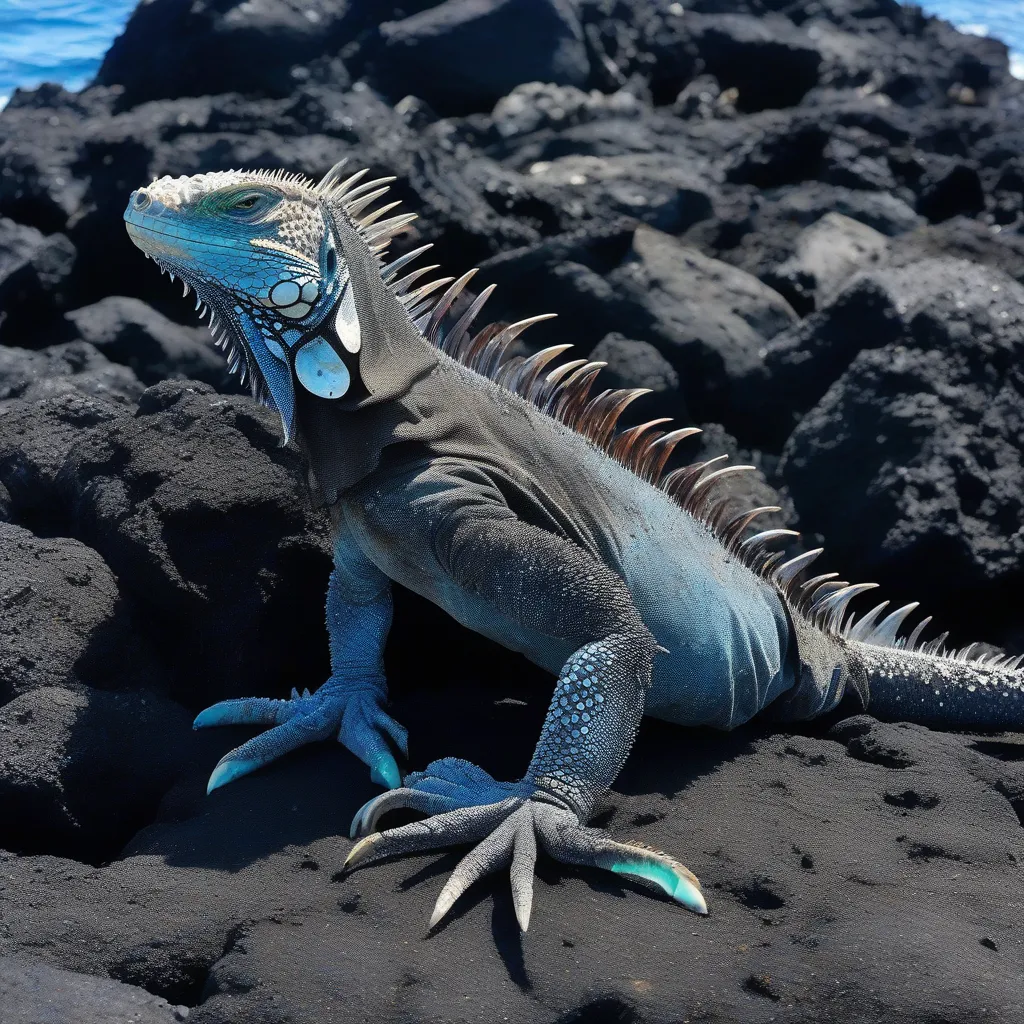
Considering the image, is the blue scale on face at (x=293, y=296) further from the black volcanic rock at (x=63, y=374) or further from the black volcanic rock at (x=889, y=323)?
the black volcanic rock at (x=889, y=323)

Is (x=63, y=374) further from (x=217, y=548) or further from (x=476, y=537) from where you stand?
(x=476, y=537)

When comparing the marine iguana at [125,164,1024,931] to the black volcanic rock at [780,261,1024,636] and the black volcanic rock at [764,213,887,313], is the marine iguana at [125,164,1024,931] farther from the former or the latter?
the black volcanic rock at [764,213,887,313]

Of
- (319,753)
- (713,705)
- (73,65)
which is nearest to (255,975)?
(319,753)

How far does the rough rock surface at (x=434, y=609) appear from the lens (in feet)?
9.12

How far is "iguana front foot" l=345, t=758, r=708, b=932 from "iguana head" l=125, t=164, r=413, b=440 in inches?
42.1

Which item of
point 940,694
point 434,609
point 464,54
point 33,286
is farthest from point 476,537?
point 464,54

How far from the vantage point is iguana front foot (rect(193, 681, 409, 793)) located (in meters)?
3.51

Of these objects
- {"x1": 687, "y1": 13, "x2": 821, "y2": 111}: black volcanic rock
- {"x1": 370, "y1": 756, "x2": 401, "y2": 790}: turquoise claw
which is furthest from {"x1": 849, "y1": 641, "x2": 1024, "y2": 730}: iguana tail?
{"x1": 687, "y1": 13, "x2": 821, "y2": 111}: black volcanic rock

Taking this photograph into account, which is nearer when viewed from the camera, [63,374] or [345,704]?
[345,704]

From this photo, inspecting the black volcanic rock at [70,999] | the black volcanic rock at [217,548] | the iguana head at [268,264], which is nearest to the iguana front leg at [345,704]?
the black volcanic rock at [217,548]

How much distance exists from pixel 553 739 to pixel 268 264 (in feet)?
4.67

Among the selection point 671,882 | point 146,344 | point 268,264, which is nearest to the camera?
point 671,882

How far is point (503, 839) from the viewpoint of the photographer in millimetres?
2988

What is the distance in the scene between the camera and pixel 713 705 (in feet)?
12.2
